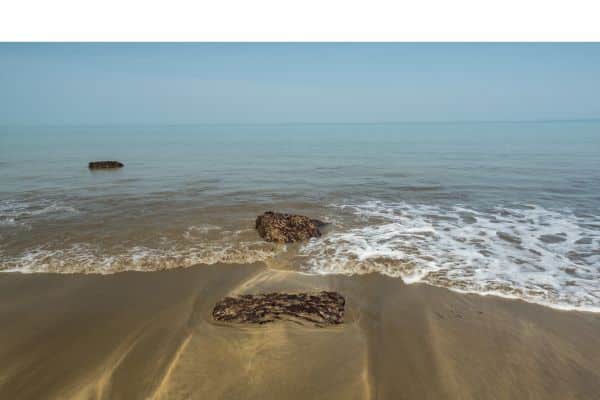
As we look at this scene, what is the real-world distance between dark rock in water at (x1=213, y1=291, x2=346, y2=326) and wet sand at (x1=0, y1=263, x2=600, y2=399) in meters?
0.16

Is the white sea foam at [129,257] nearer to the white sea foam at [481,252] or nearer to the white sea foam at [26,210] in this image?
the white sea foam at [481,252]

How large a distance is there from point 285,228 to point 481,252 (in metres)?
4.87

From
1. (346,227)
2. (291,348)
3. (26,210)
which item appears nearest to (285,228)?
(346,227)

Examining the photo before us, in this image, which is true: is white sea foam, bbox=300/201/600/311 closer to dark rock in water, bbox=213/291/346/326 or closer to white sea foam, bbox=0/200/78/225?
dark rock in water, bbox=213/291/346/326

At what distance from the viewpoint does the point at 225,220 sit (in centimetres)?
938

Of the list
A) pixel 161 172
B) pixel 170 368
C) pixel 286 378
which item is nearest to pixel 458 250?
pixel 286 378

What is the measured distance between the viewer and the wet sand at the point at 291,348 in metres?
3.31

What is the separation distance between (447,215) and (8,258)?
1208 cm

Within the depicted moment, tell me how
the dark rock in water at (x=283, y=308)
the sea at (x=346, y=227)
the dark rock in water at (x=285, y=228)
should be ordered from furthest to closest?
1. the dark rock in water at (x=285, y=228)
2. the sea at (x=346, y=227)
3. the dark rock in water at (x=283, y=308)

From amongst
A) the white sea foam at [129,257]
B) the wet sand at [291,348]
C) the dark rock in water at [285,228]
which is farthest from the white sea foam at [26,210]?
the dark rock in water at [285,228]

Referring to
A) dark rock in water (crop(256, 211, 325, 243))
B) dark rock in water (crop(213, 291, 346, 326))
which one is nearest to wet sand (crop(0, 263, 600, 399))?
dark rock in water (crop(213, 291, 346, 326))

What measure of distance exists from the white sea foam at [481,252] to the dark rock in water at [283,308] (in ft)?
4.36

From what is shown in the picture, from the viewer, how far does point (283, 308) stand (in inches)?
182

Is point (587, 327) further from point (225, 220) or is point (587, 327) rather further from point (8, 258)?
point (8, 258)
